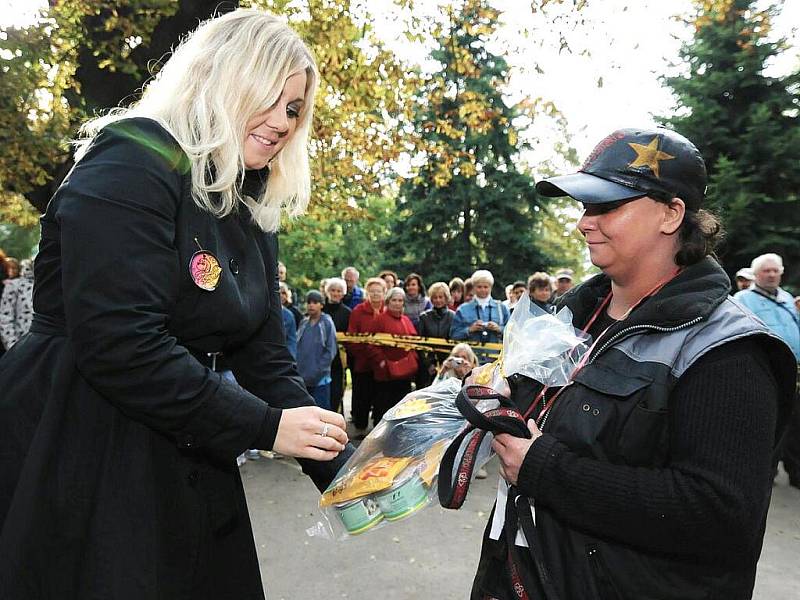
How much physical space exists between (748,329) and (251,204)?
4.02ft

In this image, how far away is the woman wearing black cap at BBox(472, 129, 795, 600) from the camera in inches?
57.7

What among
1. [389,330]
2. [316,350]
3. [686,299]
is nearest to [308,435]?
[686,299]

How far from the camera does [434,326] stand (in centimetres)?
945

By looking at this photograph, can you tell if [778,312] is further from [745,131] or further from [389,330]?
[745,131]

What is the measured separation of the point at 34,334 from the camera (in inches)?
61.4

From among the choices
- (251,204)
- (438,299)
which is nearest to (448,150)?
(438,299)

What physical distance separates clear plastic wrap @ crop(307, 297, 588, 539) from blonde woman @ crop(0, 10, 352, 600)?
172mm

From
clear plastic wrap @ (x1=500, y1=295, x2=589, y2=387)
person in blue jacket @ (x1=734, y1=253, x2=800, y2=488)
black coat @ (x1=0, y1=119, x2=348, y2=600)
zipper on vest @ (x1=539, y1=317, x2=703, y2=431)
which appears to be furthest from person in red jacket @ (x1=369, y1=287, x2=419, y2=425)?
black coat @ (x1=0, y1=119, x2=348, y2=600)

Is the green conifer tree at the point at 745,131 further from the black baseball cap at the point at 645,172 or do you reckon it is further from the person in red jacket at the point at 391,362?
the black baseball cap at the point at 645,172

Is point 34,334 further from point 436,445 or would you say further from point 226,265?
point 436,445

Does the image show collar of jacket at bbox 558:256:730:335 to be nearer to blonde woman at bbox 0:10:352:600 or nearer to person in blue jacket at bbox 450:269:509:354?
blonde woman at bbox 0:10:352:600

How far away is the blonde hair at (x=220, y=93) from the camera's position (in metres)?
1.60

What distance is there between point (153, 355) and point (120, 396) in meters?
0.11

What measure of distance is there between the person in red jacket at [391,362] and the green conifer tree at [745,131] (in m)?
6.92
